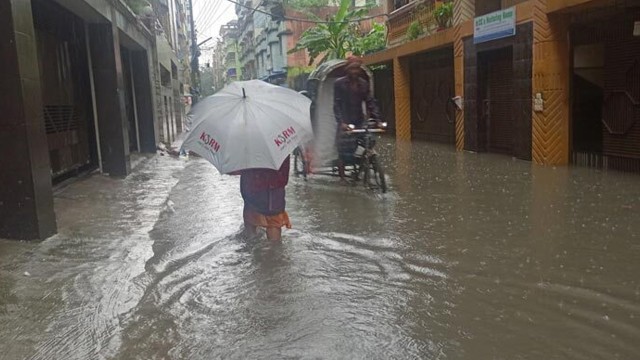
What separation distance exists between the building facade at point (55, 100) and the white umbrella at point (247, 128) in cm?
161

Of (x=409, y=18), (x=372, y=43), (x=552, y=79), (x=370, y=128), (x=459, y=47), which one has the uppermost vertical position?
(x=409, y=18)

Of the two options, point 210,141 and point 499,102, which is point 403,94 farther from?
point 210,141

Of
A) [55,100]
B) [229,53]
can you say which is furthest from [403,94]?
[229,53]

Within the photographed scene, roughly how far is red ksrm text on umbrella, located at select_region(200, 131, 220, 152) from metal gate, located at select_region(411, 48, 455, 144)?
1266 cm

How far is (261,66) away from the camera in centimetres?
6091

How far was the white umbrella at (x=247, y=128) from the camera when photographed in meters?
5.27

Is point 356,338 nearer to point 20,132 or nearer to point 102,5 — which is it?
point 20,132

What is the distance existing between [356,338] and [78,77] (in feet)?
30.9

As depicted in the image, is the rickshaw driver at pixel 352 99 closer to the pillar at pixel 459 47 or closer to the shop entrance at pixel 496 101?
the shop entrance at pixel 496 101

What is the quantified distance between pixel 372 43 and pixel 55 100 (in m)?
18.0

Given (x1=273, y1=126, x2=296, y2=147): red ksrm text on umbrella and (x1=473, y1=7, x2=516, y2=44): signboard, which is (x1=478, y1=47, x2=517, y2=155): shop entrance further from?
(x1=273, y1=126, x2=296, y2=147): red ksrm text on umbrella

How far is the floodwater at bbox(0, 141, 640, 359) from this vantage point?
3.58m

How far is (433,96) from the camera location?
18.9 meters

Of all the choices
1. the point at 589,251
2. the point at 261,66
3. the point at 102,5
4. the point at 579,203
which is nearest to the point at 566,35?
the point at 579,203
